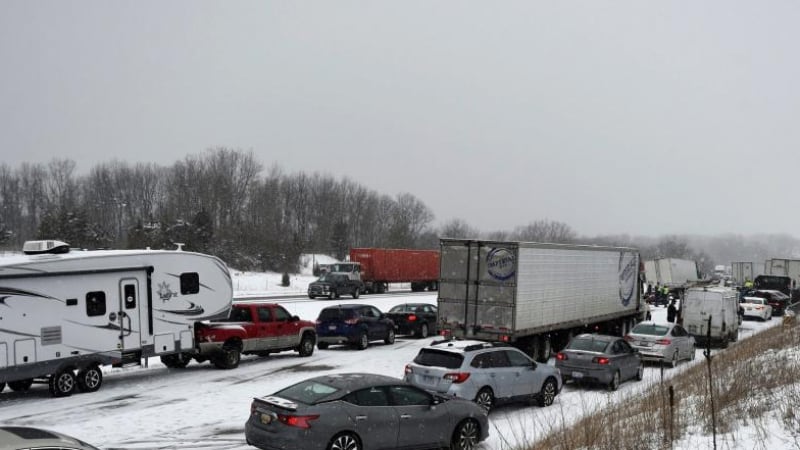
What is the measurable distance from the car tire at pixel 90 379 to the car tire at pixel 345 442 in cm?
886

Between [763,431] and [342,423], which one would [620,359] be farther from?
[342,423]

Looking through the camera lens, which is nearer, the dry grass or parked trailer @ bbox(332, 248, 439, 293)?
the dry grass

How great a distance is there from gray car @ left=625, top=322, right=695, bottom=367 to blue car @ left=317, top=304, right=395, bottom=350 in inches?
341

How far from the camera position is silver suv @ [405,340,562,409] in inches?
539

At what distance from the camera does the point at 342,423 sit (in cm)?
1002

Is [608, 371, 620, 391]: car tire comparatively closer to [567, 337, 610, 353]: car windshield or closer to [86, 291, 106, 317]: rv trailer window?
[567, 337, 610, 353]: car windshield

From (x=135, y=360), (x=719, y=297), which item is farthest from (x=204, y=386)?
(x=719, y=297)

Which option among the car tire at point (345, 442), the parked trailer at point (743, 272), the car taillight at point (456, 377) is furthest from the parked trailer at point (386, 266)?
the car tire at point (345, 442)

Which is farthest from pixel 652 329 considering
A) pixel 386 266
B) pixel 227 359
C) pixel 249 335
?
pixel 386 266

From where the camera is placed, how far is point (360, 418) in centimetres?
1027

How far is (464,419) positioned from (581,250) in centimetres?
1433

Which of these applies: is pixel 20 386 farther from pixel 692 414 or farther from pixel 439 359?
pixel 692 414

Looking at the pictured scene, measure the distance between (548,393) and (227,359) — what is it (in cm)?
911

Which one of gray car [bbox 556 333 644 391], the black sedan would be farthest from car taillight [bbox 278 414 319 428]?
the black sedan
